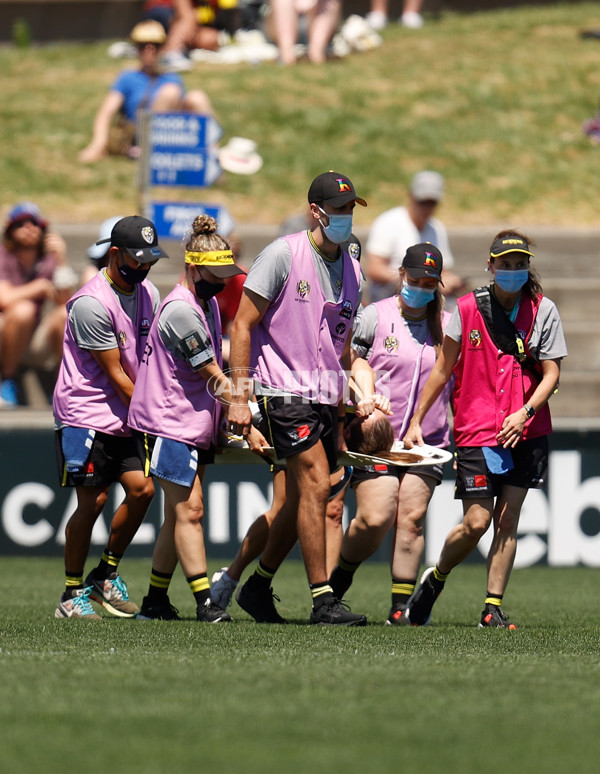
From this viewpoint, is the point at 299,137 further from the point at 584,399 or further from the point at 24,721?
the point at 24,721

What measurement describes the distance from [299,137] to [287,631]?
12.3 m

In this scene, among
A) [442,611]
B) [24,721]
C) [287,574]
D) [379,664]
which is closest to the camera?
[24,721]

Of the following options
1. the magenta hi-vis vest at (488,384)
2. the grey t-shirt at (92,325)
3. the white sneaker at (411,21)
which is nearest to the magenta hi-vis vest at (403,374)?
the magenta hi-vis vest at (488,384)

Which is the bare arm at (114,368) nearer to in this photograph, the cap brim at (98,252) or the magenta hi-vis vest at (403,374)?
the cap brim at (98,252)

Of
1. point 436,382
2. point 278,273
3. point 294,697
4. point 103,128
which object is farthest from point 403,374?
point 103,128

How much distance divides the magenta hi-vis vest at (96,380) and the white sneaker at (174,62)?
37.3 feet

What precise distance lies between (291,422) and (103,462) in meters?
1.11

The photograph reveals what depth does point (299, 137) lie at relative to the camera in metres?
19.0

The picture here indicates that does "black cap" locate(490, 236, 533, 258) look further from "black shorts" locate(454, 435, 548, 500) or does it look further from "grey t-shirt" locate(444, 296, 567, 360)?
"black shorts" locate(454, 435, 548, 500)

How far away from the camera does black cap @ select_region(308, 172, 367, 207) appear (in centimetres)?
764

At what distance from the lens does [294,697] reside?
5.11 meters

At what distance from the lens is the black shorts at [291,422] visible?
7633mm

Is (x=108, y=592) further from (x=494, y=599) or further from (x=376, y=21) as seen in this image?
(x=376, y=21)

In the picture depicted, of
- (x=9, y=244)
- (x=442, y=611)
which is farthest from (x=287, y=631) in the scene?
(x=9, y=244)
